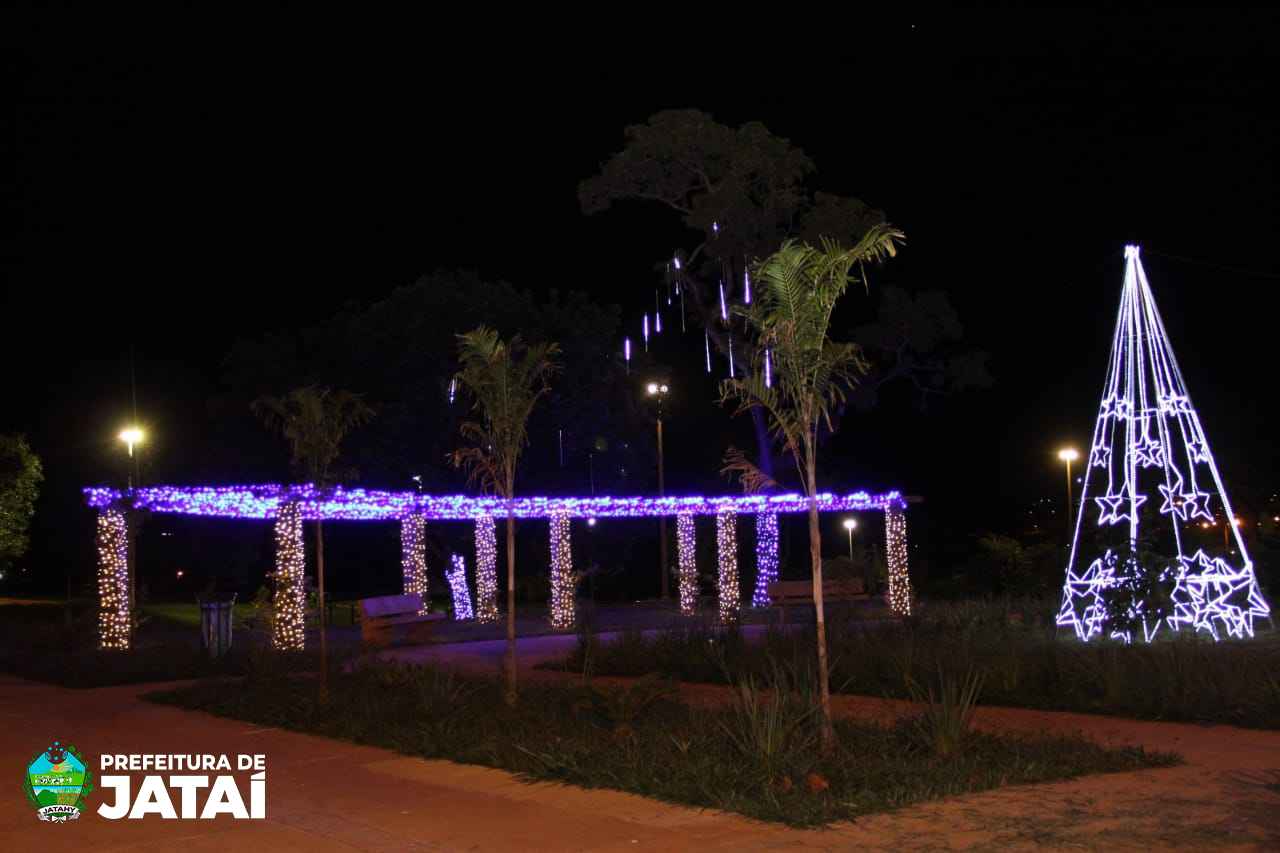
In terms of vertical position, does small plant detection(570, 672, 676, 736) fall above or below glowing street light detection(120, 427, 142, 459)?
below

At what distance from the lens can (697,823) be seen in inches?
293

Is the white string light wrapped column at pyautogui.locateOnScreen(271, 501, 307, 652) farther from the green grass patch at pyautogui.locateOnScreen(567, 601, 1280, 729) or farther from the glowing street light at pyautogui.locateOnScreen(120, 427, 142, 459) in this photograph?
the green grass patch at pyautogui.locateOnScreen(567, 601, 1280, 729)

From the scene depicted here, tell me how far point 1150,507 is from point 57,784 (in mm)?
13004

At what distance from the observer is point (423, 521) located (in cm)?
2700

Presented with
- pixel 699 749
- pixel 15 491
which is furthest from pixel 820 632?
pixel 15 491

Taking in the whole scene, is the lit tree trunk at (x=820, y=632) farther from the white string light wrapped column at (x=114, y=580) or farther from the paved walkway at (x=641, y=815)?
the white string light wrapped column at (x=114, y=580)

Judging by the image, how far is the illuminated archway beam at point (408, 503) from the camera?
66.9 ft

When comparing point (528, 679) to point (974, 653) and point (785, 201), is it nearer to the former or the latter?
point (974, 653)

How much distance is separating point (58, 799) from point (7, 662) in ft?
37.6

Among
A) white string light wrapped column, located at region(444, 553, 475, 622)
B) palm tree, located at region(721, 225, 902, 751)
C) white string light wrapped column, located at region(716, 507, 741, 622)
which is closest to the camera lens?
palm tree, located at region(721, 225, 902, 751)

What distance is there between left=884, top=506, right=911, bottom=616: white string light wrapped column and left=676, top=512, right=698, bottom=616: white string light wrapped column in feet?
14.5

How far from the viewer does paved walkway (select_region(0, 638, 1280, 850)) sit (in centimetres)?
688

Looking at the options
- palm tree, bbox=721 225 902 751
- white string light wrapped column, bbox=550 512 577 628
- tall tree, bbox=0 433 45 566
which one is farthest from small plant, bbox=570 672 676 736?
tall tree, bbox=0 433 45 566

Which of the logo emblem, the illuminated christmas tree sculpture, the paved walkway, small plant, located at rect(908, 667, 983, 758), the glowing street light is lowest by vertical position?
the logo emblem
